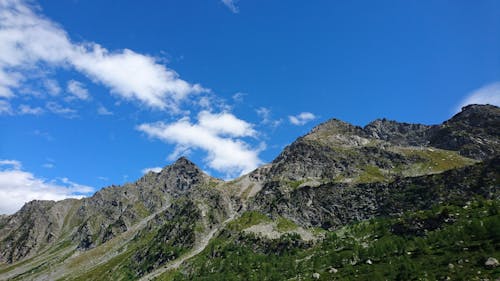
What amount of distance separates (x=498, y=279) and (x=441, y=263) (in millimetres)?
47114

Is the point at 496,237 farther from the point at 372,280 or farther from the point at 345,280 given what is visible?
the point at 345,280

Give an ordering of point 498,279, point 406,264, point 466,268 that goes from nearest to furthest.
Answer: point 498,279
point 466,268
point 406,264

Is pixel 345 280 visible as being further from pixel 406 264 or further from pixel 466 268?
pixel 466 268

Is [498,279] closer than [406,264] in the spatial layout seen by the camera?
Yes

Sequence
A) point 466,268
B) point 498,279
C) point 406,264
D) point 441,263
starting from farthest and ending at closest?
point 406,264 → point 441,263 → point 466,268 → point 498,279

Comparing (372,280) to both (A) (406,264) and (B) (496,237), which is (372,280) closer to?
(A) (406,264)

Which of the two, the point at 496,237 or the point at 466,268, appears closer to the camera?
the point at 466,268

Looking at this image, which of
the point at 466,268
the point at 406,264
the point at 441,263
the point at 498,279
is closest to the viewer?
the point at 498,279

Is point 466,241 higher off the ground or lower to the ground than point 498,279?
higher

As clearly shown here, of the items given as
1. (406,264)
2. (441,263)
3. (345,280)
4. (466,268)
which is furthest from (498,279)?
(345,280)

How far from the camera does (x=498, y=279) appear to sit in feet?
427

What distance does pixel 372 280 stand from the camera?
18600 cm

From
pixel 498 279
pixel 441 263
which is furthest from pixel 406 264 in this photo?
pixel 498 279

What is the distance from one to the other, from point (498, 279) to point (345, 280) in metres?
80.5
